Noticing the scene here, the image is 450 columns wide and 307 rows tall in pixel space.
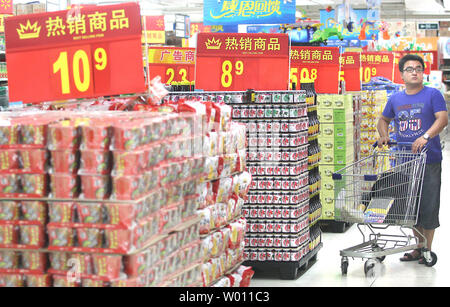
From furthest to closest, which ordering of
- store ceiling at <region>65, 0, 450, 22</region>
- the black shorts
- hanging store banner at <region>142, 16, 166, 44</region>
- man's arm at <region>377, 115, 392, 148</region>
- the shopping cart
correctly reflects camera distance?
1. store ceiling at <region>65, 0, 450, 22</region>
2. hanging store banner at <region>142, 16, 166, 44</region>
3. man's arm at <region>377, 115, 392, 148</region>
4. the black shorts
5. the shopping cart

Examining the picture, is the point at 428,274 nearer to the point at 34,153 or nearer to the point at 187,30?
the point at 34,153

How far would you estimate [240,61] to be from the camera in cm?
673

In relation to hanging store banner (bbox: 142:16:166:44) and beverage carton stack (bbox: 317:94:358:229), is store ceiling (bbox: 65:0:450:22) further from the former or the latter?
beverage carton stack (bbox: 317:94:358:229)

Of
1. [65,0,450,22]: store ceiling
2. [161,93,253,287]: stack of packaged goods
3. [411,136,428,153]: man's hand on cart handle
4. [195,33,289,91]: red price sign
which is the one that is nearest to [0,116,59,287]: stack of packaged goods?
[161,93,253,287]: stack of packaged goods

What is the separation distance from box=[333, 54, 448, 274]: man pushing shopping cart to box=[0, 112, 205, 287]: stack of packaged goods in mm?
2800

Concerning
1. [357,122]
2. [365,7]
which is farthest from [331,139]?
[365,7]

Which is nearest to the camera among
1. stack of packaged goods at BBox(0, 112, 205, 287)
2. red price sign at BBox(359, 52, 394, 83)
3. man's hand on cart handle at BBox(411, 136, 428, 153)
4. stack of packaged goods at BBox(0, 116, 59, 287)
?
stack of packaged goods at BBox(0, 112, 205, 287)

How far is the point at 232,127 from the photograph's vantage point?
5.04 meters

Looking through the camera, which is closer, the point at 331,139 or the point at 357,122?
the point at 331,139

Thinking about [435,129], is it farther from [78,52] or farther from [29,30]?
[29,30]

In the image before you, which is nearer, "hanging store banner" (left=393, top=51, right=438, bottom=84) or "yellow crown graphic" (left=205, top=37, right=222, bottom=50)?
"yellow crown graphic" (left=205, top=37, right=222, bottom=50)

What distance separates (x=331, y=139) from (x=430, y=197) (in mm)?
1999

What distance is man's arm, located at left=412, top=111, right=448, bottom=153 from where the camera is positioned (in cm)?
638
